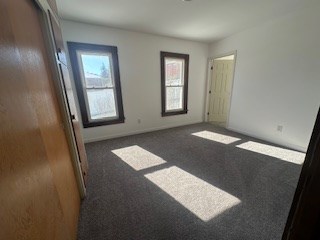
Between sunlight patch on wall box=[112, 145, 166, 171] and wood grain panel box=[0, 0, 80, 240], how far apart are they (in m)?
1.27

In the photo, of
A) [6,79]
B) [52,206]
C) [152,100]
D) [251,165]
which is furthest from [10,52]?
[152,100]

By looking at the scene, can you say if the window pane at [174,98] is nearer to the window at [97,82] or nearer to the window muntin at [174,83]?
the window muntin at [174,83]

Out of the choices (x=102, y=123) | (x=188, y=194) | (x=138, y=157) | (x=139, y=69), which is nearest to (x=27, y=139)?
(x=188, y=194)

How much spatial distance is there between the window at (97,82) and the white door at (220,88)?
2887 mm

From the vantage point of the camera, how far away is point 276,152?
265 centimetres

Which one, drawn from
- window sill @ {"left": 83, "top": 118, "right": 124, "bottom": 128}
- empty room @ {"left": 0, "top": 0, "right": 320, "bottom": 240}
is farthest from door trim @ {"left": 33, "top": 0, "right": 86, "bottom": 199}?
window sill @ {"left": 83, "top": 118, "right": 124, "bottom": 128}

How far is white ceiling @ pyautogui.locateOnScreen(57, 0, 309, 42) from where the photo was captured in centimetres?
218

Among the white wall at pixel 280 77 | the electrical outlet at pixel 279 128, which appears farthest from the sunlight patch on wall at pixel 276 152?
the electrical outlet at pixel 279 128

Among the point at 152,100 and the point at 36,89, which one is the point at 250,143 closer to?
the point at 152,100

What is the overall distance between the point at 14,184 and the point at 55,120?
0.77 meters

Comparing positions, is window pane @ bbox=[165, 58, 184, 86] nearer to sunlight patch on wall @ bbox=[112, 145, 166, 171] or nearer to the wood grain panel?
sunlight patch on wall @ bbox=[112, 145, 166, 171]

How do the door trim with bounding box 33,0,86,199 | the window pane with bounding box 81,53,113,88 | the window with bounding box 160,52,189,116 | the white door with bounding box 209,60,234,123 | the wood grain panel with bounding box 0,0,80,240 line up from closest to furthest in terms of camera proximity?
the wood grain panel with bounding box 0,0,80,240, the door trim with bounding box 33,0,86,199, the window pane with bounding box 81,53,113,88, the window with bounding box 160,52,189,116, the white door with bounding box 209,60,234,123

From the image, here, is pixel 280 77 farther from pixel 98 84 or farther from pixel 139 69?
pixel 98 84

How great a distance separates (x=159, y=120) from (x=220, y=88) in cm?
220
